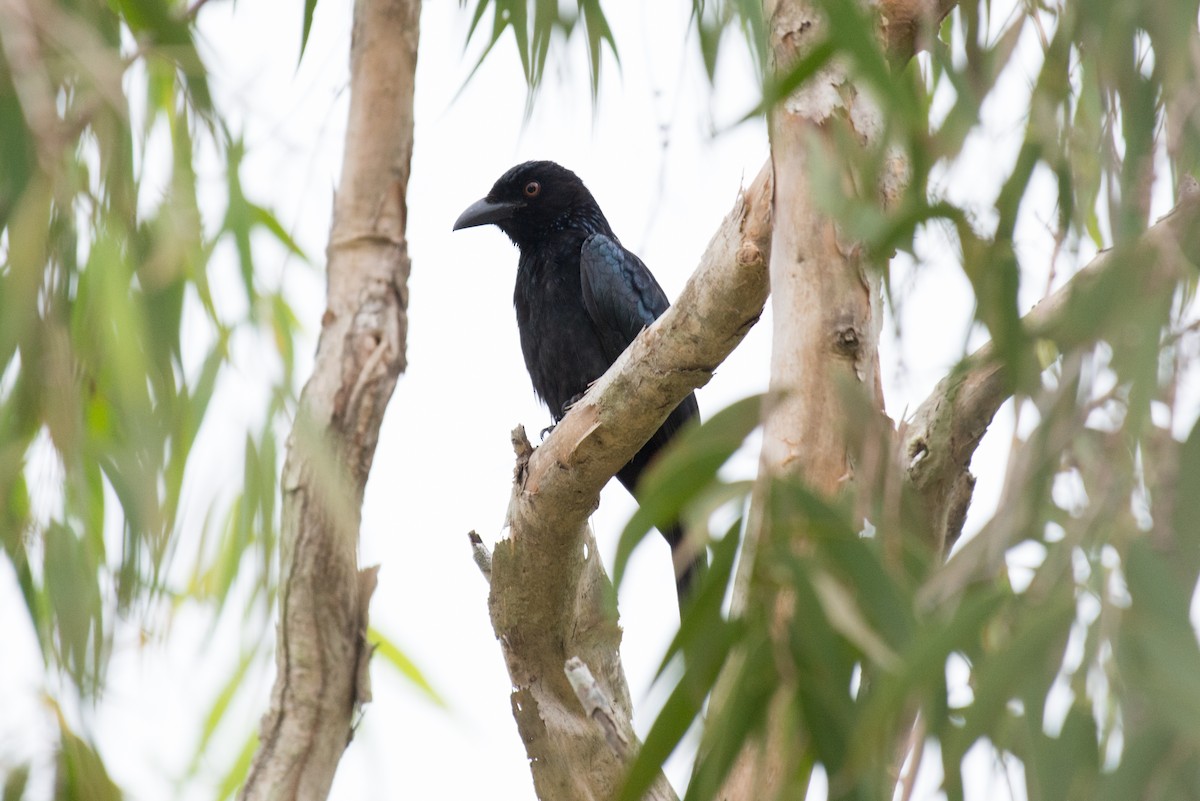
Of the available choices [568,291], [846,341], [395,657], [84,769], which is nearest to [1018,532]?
[846,341]

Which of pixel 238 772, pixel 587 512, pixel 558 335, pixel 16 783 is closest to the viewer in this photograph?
pixel 16 783

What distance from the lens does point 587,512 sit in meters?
3.59

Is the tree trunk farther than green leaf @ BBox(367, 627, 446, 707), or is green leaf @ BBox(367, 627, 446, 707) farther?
green leaf @ BBox(367, 627, 446, 707)

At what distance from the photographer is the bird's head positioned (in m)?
6.08

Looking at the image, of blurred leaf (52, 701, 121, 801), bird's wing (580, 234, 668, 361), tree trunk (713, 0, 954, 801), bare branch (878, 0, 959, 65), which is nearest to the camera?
blurred leaf (52, 701, 121, 801)

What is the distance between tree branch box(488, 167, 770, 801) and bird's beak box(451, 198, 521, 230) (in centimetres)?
259

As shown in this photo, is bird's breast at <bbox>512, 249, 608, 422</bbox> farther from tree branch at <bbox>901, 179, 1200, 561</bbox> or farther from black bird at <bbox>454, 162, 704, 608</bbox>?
tree branch at <bbox>901, 179, 1200, 561</bbox>

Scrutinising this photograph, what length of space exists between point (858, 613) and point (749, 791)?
0.84 meters

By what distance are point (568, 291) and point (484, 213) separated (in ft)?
2.56

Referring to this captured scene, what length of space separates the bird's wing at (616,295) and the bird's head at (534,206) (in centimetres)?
53

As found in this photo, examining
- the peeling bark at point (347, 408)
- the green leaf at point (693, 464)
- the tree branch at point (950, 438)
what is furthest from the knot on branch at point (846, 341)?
the peeling bark at point (347, 408)

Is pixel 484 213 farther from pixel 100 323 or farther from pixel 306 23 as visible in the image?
pixel 100 323

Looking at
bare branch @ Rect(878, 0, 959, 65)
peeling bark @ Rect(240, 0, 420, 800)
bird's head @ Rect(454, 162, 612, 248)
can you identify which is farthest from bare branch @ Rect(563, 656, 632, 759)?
bird's head @ Rect(454, 162, 612, 248)

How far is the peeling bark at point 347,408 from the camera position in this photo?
14.1 feet
